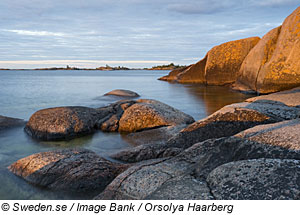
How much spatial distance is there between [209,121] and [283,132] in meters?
1.97

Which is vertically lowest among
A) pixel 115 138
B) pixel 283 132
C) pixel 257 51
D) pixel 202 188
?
pixel 115 138

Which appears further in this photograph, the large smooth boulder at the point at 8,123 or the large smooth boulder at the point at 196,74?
the large smooth boulder at the point at 196,74

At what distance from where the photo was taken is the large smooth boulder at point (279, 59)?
35.8 feet

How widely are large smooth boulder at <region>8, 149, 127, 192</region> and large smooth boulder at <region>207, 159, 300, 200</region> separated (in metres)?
1.92

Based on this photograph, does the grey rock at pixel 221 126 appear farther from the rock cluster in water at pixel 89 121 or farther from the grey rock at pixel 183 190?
the grey rock at pixel 183 190

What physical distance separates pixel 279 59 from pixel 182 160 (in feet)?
31.9

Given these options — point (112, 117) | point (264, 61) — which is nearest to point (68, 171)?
point (112, 117)

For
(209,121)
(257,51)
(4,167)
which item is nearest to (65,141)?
(4,167)

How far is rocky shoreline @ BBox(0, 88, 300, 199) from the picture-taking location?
7.94 feet

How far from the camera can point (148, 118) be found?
6914 millimetres

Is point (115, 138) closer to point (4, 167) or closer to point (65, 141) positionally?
point (65, 141)

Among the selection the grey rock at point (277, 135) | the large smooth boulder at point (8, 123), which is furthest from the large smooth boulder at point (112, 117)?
the grey rock at point (277, 135)

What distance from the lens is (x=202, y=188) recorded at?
103 inches

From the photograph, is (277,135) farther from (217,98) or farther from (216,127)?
(217,98)
